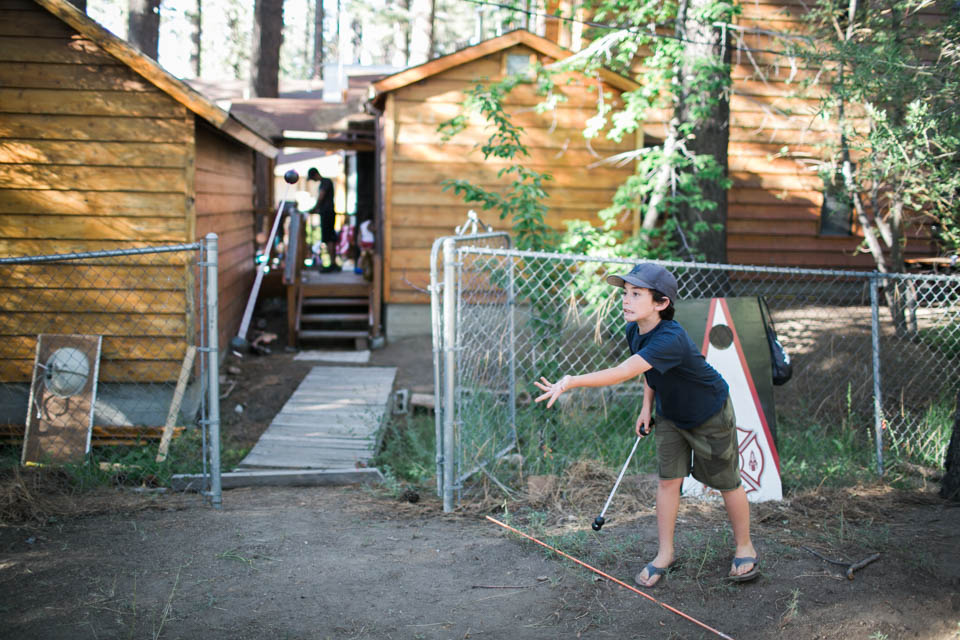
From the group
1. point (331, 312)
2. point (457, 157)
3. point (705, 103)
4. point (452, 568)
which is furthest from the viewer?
point (331, 312)

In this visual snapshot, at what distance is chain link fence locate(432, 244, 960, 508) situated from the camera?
504cm

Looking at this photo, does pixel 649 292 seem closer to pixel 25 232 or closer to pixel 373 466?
pixel 373 466

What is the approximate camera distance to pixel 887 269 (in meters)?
10.4

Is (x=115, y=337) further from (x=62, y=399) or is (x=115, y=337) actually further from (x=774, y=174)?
(x=774, y=174)

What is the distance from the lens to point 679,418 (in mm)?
3680

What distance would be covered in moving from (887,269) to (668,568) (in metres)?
8.27

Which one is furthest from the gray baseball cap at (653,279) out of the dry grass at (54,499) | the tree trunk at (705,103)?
the tree trunk at (705,103)

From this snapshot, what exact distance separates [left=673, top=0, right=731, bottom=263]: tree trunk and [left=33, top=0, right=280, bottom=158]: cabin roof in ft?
16.2

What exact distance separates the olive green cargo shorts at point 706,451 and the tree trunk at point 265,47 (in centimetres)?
1561

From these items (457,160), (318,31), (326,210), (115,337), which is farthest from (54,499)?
(318,31)

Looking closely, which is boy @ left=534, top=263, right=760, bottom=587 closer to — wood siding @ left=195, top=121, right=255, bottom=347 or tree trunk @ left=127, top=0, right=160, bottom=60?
wood siding @ left=195, top=121, right=255, bottom=347

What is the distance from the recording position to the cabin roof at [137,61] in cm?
748

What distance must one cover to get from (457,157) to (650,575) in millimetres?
8258

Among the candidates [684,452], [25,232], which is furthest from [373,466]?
[25,232]
